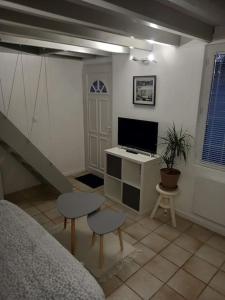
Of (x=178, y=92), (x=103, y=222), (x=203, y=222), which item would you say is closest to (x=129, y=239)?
(x=103, y=222)

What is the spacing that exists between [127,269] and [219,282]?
0.90 metres

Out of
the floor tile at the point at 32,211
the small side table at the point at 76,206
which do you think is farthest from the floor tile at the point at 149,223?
the floor tile at the point at 32,211

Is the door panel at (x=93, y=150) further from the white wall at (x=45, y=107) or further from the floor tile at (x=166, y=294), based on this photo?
the floor tile at (x=166, y=294)

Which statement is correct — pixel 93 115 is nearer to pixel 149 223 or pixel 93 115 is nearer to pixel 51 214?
pixel 51 214

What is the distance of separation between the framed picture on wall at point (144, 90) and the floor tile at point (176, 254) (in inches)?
77.5

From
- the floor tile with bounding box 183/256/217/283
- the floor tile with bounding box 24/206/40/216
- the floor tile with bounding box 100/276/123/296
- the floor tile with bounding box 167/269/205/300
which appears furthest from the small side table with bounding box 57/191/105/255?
the floor tile with bounding box 183/256/217/283

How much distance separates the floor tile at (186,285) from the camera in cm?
201

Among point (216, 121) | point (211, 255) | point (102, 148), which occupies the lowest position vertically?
point (211, 255)

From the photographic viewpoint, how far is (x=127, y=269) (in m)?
2.26

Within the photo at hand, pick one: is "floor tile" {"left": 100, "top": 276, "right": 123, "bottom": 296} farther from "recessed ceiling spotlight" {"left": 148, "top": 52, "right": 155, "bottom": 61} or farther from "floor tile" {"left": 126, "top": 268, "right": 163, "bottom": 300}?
"recessed ceiling spotlight" {"left": 148, "top": 52, "right": 155, "bottom": 61}

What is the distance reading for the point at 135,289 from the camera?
2.04 metres

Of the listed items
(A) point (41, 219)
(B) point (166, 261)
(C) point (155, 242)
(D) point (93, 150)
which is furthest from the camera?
(D) point (93, 150)

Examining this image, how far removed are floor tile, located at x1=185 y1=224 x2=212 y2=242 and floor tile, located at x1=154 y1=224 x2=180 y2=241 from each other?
17 centimetres

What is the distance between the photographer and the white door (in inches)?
161
